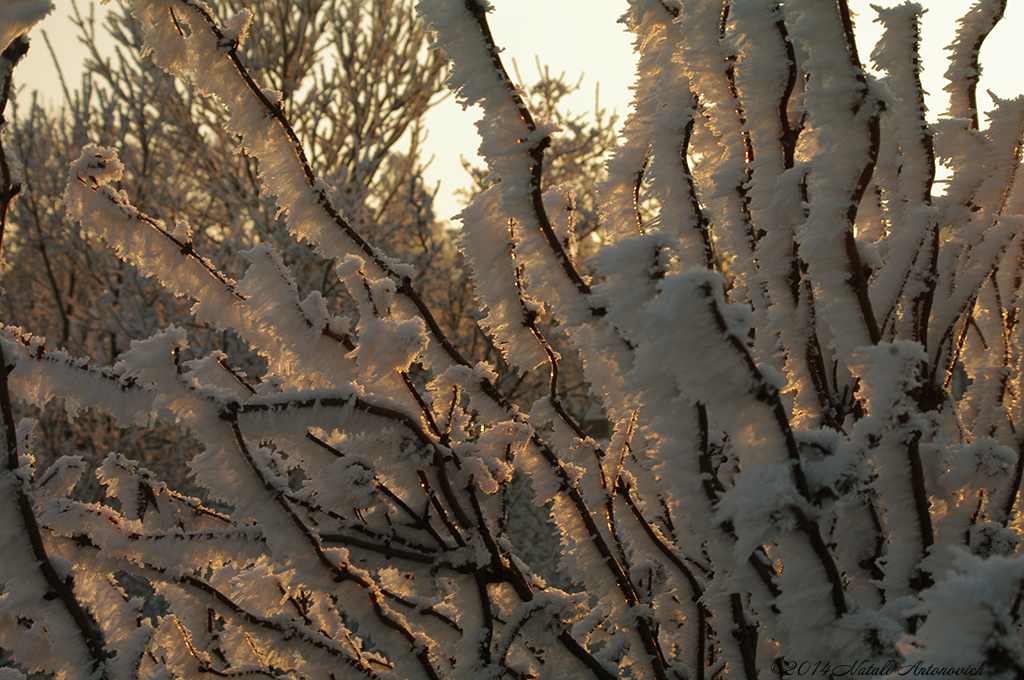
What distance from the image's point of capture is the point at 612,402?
1149 millimetres

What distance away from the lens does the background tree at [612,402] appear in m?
0.76

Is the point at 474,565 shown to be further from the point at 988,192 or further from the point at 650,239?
the point at 988,192

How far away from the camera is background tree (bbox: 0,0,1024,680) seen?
764 mm

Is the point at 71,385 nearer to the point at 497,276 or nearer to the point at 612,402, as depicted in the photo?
the point at 497,276

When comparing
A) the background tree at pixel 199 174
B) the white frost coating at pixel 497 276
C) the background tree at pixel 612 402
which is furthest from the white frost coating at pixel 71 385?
the background tree at pixel 199 174

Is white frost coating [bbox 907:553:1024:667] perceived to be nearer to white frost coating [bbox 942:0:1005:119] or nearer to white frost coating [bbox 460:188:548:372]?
white frost coating [bbox 460:188:548:372]

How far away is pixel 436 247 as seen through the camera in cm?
708

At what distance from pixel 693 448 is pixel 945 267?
840 mm

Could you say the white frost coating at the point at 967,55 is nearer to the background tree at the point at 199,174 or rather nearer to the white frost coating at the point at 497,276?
the white frost coating at the point at 497,276

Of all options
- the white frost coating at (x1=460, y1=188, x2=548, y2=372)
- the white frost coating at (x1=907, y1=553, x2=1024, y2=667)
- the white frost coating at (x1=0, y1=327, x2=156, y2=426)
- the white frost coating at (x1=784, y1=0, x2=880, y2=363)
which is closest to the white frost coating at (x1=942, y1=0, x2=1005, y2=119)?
the white frost coating at (x1=784, y1=0, x2=880, y2=363)

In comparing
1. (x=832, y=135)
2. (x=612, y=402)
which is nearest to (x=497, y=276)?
(x=612, y=402)

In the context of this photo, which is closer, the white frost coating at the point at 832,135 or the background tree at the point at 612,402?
the background tree at the point at 612,402

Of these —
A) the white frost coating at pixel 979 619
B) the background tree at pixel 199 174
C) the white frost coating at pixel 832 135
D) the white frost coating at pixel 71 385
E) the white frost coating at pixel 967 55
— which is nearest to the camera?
the white frost coating at pixel 979 619

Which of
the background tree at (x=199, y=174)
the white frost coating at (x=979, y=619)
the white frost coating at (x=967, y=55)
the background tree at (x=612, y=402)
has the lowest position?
the white frost coating at (x=979, y=619)
